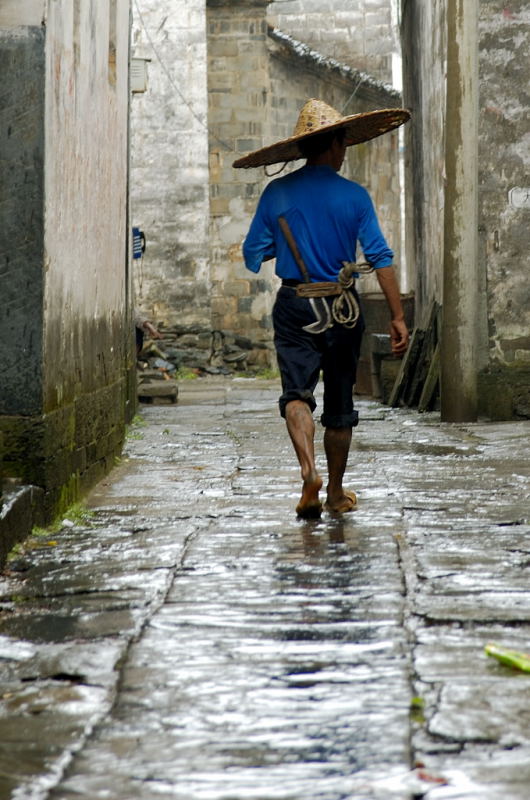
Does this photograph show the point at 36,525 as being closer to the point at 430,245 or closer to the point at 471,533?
the point at 471,533

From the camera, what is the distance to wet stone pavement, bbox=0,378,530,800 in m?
2.62

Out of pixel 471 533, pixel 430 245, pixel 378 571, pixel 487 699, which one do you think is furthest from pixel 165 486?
pixel 430 245

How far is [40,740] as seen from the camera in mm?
2842

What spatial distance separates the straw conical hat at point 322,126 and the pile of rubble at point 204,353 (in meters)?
14.0

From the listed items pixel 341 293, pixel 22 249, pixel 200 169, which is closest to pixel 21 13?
pixel 22 249

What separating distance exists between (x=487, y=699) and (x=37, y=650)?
4.05 ft

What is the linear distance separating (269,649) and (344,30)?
932 inches

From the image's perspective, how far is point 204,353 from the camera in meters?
21.1

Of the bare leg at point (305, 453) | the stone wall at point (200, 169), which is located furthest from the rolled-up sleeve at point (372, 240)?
the stone wall at point (200, 169)

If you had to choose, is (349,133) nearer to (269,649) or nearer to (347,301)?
(347,301)

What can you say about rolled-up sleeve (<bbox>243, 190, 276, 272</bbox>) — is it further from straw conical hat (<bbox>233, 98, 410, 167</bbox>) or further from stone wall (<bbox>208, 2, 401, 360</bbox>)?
stone wall (<bbox>208, 2, 401, 360</bbox>)

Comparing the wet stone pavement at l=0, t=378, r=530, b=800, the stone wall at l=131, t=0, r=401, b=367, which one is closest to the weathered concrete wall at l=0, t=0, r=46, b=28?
the wet stone pavement at l=0, t=378, r=530, b=800

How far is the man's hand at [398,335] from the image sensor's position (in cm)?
594

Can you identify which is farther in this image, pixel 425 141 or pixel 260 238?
pixel 425 141
